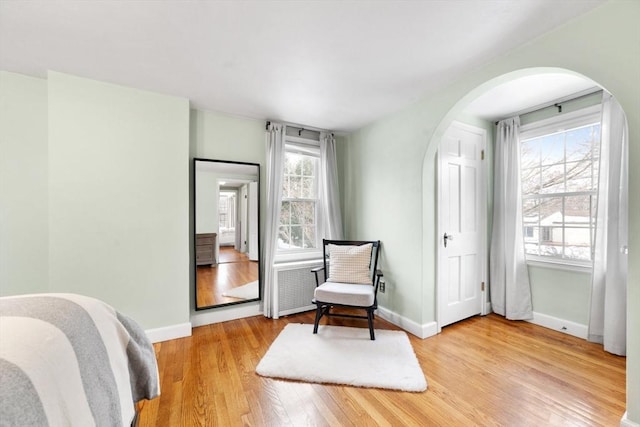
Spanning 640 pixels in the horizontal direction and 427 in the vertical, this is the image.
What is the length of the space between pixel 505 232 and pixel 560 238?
47cm

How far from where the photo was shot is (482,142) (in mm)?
3121

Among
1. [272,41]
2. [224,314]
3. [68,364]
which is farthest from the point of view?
[224,314]

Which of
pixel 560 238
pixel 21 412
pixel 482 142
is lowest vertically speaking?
pixel 21 412

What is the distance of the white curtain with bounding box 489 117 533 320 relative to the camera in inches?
115

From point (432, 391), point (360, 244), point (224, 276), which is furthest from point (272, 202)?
point (432, 391)

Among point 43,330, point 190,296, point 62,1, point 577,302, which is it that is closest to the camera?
point 43,330

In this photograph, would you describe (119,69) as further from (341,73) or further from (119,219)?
(341,73)

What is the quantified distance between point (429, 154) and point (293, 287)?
2.10 meters

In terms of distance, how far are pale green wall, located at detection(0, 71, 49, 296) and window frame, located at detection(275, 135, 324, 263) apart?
2075 millimetres

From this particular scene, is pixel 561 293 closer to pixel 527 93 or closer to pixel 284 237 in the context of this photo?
pixel 527 93

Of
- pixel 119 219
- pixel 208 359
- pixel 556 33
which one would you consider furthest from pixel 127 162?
pixel 556 33

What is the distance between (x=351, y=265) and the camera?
2.84 metres

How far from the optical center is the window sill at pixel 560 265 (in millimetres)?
2507

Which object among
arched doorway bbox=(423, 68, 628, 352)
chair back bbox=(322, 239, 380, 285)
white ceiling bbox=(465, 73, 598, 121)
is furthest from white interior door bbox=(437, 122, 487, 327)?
chair back bbox=(322, 239, 380, 285)
